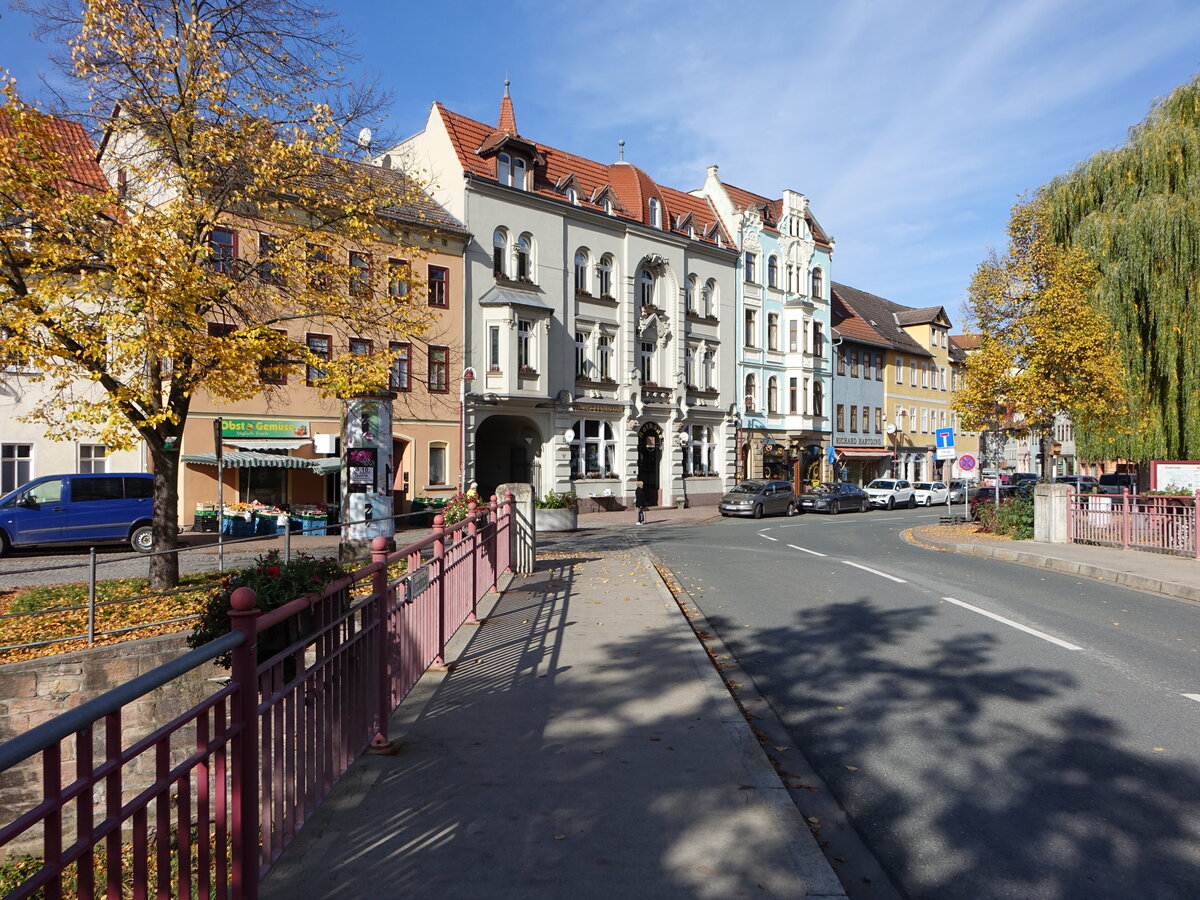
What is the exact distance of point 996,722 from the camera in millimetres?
5730

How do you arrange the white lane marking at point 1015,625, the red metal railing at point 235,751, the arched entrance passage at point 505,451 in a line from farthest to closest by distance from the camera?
1. the arched entrance passage at point 505,451
2. the white lane marking at point 1015,625
3. the red metal railing at point 235,751

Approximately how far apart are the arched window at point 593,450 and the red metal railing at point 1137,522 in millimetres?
18890

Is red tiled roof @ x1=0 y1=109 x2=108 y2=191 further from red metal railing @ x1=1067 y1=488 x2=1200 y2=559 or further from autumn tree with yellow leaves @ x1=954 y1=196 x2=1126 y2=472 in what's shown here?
autumn tree with yellow leaves @ x1=954 y1=196 x2=1126 y2=472

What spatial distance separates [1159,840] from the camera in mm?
3945

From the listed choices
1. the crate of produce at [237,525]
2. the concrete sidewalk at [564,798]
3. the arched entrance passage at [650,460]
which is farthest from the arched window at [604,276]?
the concrete sidewalk at [564,798]

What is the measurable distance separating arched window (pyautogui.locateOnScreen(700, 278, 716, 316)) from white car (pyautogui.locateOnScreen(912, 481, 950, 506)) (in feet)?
47.9

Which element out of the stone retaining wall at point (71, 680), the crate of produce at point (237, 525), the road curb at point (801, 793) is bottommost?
the stone retaining wall at point (71, 680)

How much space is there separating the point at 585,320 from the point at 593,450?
17.6ft

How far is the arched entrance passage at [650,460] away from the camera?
38062 mm

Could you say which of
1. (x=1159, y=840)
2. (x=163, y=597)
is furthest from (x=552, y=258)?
(x=1159, y=840)

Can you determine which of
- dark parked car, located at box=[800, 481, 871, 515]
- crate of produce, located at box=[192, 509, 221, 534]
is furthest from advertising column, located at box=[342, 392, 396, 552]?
dark parked car, located at box=[800, 481, 871, 515]

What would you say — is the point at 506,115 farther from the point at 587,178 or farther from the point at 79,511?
the point at 79,511

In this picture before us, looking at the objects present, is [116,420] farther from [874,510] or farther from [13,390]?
[874,510]

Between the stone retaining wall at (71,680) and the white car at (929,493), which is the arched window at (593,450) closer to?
the white car at (929,493)
